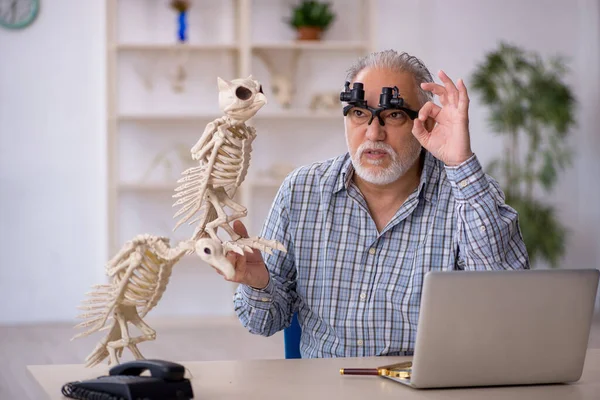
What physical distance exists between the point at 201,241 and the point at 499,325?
55 cm

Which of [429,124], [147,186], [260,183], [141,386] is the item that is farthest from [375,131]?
[147,186]

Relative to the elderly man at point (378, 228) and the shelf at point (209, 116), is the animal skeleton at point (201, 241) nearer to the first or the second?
the elderly man at point (378, 228)

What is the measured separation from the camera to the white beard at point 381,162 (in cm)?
226

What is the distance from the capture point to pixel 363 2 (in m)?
6.10

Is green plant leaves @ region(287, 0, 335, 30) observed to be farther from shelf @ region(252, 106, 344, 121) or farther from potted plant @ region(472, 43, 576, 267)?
potted plant @ region(472, 43, 576, 267)

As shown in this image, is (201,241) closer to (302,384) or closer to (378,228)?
(302,384)

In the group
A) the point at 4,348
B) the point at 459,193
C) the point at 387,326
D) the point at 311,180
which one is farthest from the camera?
the point at 4,348

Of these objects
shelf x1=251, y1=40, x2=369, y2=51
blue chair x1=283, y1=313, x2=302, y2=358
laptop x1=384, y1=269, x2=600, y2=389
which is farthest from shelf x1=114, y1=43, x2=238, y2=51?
laptop x1=384, y1=269, x2=600, y2=389

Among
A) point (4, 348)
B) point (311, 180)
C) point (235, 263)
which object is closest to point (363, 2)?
point (4, 348)

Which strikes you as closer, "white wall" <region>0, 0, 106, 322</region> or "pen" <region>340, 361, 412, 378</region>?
"pen" <region>340, 361, 412, 378</region>

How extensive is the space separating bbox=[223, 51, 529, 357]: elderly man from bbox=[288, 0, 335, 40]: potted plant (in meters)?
3.60

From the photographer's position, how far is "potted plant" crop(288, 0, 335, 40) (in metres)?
5.84

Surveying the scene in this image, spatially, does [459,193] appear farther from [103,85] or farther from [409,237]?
[103,85]

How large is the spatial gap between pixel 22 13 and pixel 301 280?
Result: 4.29 m
